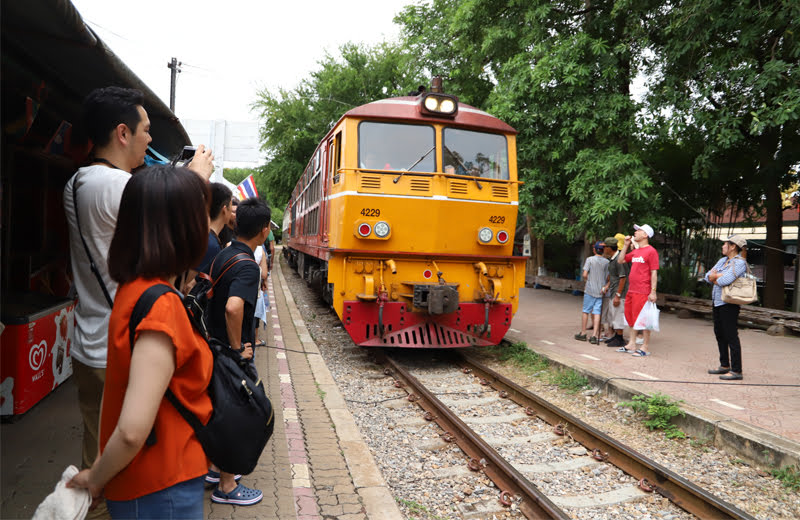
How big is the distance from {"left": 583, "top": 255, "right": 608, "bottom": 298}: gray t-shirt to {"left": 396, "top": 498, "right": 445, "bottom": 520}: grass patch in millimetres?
5885

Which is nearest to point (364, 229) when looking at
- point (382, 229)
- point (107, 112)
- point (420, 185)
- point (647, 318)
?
point (382, 229)

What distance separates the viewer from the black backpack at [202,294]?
5.56 ft

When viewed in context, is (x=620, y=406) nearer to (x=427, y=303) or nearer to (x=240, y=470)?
(x=427, y=303)

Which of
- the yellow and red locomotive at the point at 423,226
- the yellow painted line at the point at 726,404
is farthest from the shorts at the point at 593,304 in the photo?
the yellow painted line at the point at 726,404

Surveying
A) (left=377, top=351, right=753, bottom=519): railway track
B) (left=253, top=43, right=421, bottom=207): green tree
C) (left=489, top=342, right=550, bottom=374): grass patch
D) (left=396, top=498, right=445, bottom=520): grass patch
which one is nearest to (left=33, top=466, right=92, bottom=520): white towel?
(left=396, top=498, right=445, bottom=520): grass patch

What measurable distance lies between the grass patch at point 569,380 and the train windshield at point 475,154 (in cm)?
279

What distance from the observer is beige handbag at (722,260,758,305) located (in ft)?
20.2

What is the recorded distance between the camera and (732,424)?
4668 millimetres

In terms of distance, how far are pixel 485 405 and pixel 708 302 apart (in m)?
8.55

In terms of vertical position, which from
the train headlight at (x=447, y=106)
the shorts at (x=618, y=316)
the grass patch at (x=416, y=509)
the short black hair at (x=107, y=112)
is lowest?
the grass patch at (x=416, y=509)

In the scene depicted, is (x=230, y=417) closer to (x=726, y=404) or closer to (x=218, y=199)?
(x=218, y=199)

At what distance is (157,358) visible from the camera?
144 cm

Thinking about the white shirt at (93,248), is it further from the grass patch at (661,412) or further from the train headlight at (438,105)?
the train headlight at (438,105)

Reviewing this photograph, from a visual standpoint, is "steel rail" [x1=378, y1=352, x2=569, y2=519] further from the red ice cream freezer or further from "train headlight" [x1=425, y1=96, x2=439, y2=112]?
"train headlight" [x1=425, y1=96, x2=439, y2=112]
